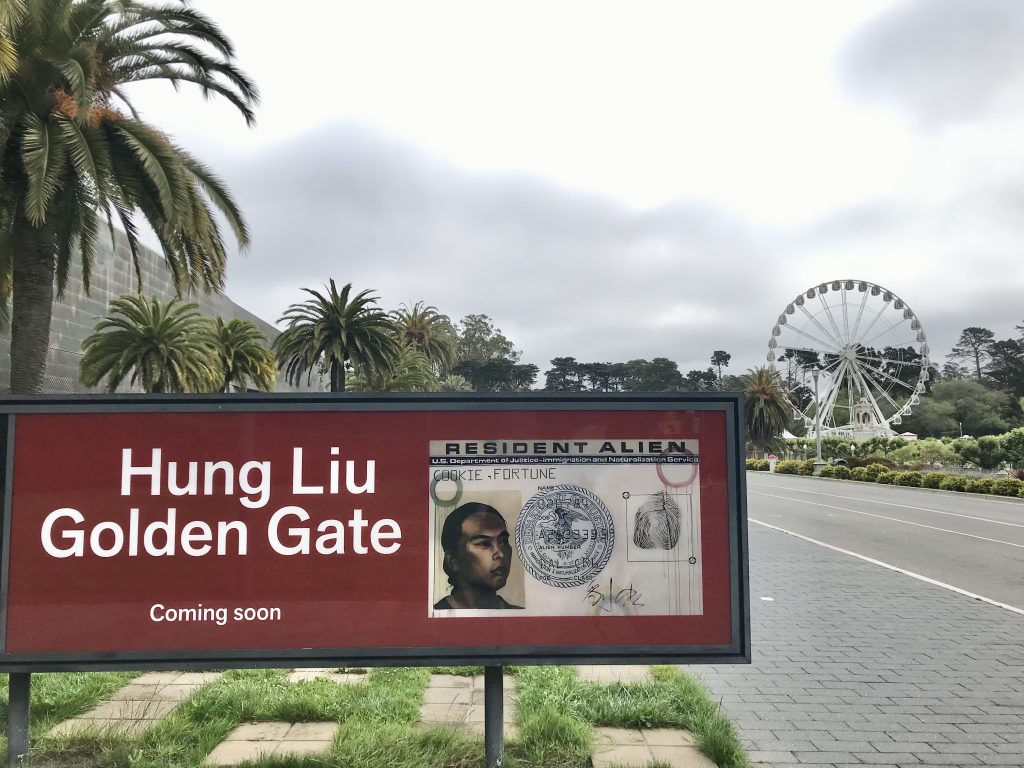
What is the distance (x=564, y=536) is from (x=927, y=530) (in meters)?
15.5

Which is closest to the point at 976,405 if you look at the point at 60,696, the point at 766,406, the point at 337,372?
the point at 766,406

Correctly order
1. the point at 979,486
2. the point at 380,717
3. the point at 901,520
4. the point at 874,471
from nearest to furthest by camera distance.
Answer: the point at 380,717 < the point at 901,520 < the point at 979,486 < the point at 874,471

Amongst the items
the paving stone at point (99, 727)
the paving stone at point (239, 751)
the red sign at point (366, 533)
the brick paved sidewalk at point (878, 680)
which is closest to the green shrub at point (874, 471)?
the brick paved sidewalk at point (878, 680)

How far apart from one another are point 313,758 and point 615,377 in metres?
131

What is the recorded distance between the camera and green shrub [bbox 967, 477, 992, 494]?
96.3ft

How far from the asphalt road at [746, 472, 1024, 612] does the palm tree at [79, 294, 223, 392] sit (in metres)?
15.9

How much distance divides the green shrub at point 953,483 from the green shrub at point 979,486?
28cm

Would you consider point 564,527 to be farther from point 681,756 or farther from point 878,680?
point 878,680

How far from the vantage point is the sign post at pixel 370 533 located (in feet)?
13.1

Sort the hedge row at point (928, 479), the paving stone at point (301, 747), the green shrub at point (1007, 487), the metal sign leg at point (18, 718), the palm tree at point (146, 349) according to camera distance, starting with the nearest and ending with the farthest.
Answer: the metal sign leg at point (18, 718), the paving stone at point (301, 747), the palm tree at point (146, 349), the green shrub at point (1007, 487), the hedge row at point (928, 479)

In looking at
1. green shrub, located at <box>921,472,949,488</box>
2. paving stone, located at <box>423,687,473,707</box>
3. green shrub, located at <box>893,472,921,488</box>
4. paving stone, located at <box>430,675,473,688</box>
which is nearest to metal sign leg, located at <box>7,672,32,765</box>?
paving stone, located at <box>423,687,473,707</box>

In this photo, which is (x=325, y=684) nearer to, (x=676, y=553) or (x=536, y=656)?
(x=536, y=656)

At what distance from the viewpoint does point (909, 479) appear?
35031 millimetres
